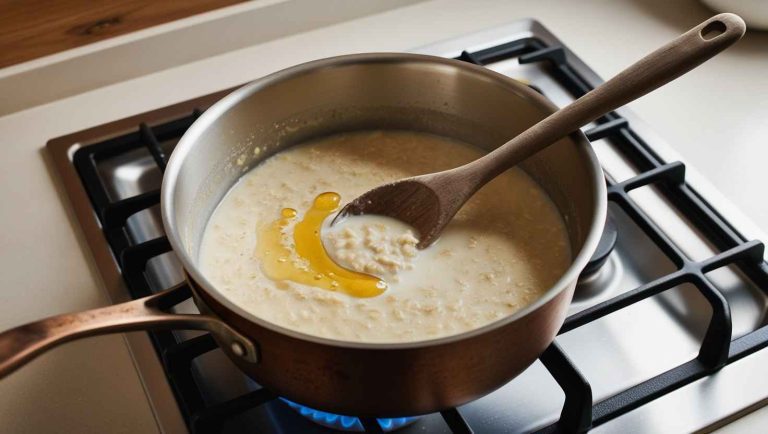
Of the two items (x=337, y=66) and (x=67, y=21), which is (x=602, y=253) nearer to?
(x=337, y=66)

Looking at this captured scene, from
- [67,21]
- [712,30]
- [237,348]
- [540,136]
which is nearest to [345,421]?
[237,348]

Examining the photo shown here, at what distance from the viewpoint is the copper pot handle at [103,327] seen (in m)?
0.56

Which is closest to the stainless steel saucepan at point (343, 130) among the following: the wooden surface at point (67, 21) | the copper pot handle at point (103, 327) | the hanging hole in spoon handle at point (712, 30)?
the copper pot handle at point (103, 327)

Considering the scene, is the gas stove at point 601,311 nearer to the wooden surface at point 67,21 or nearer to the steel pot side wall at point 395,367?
the steel pot side wall at point 395,367

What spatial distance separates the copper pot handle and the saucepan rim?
21mm

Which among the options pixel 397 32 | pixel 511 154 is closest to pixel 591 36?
pixel 397 32

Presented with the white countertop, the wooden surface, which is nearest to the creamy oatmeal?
the white countertop

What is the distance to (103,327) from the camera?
60 centimetres

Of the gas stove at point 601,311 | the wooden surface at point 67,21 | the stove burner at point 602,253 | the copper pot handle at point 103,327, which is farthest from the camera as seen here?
the wooden surface at point 67,21

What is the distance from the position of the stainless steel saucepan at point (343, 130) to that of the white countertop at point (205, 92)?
5.8 inches

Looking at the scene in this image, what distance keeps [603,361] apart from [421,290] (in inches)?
6.8

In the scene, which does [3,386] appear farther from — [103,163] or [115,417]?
[103,163]

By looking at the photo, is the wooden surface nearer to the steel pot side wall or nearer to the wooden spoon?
the wooden spoon

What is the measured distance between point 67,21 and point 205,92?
215 millimetres
